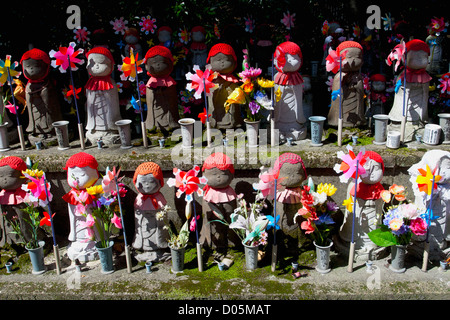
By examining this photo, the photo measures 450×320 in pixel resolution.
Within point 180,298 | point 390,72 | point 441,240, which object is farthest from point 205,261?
point 390,72

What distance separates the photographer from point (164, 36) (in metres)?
6.33

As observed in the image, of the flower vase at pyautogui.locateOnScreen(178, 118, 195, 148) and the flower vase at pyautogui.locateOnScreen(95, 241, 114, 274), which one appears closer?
the flower vase at pyautogui.locateOnScreen(95, 241, 114, 274)

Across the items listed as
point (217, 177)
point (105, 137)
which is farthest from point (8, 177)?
point (217, 177)

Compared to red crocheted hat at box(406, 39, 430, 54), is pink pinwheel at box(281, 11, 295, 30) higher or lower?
higher

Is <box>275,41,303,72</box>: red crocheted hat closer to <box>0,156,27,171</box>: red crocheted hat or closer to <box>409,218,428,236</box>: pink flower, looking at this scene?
<box>409,218,428,236</box>: pink flower

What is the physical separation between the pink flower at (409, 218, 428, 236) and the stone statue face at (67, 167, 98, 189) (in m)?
2.97

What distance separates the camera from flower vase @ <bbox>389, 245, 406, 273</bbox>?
404 cm

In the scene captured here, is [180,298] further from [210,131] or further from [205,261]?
[210,131]

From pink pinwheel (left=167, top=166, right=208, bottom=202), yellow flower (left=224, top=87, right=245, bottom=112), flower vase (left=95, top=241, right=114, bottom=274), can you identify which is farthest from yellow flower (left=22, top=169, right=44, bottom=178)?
yellow flower (left=224, top=87, right=245, bottom=112)

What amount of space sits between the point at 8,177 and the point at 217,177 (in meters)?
2.04

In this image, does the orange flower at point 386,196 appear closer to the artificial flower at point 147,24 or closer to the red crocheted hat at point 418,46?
the red crocheted hat at point 418,46

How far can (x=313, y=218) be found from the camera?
162 inches

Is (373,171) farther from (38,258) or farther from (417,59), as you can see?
(38,258)

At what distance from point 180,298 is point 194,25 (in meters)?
3.99
